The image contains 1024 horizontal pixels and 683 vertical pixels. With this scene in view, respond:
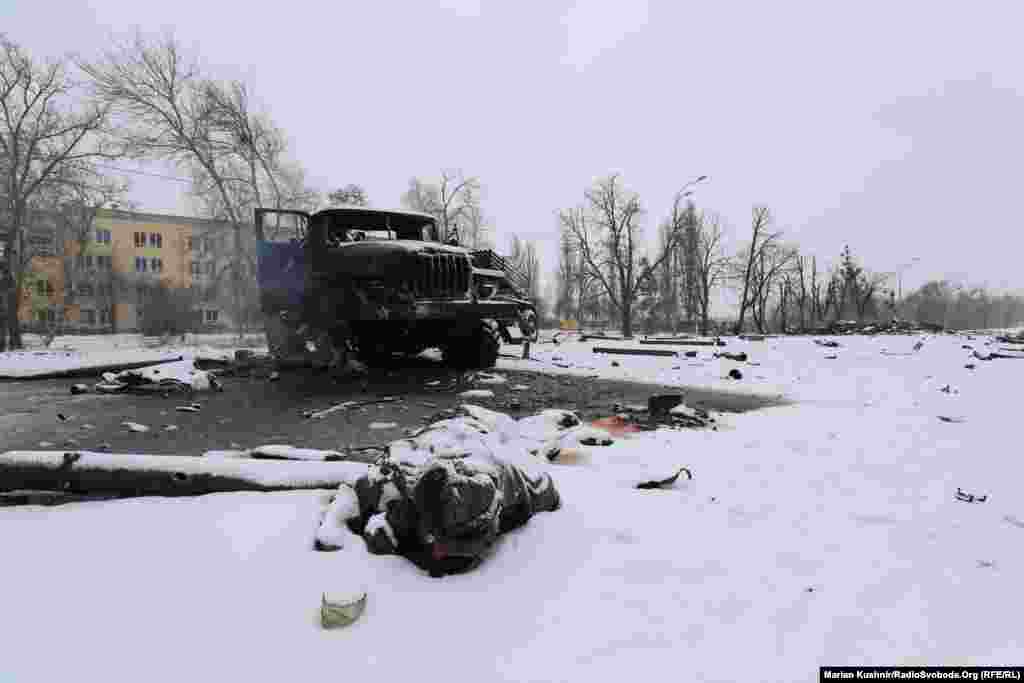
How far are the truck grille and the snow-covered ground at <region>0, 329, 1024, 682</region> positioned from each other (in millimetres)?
5120

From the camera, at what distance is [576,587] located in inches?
83.3

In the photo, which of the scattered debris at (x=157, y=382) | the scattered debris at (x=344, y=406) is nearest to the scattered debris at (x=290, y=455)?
the scattered debris at (x=344, y=406)

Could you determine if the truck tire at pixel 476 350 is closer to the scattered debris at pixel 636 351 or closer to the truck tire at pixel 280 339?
the truck tire at pixel 280 339

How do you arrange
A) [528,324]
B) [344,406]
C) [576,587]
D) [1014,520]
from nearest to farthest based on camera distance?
[576,587], [1014,520], [344,406], [528,324]

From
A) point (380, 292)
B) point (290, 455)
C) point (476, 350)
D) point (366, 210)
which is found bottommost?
point (290, 455)

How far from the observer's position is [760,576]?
2.19 metres

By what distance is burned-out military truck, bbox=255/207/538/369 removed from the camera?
26.1ft

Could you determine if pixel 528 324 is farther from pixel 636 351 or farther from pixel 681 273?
pixel 681 273

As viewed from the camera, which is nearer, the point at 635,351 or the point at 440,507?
the point at 440,507

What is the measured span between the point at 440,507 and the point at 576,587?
620 mm

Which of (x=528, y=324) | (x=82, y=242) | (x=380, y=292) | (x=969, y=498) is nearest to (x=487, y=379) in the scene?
(x=528, y=324)

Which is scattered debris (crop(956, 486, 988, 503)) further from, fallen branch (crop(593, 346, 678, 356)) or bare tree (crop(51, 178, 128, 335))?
bare tree (crop(51, 178, 128, 335))

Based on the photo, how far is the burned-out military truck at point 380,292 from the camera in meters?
7.95

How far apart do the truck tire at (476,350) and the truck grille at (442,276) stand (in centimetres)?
134
